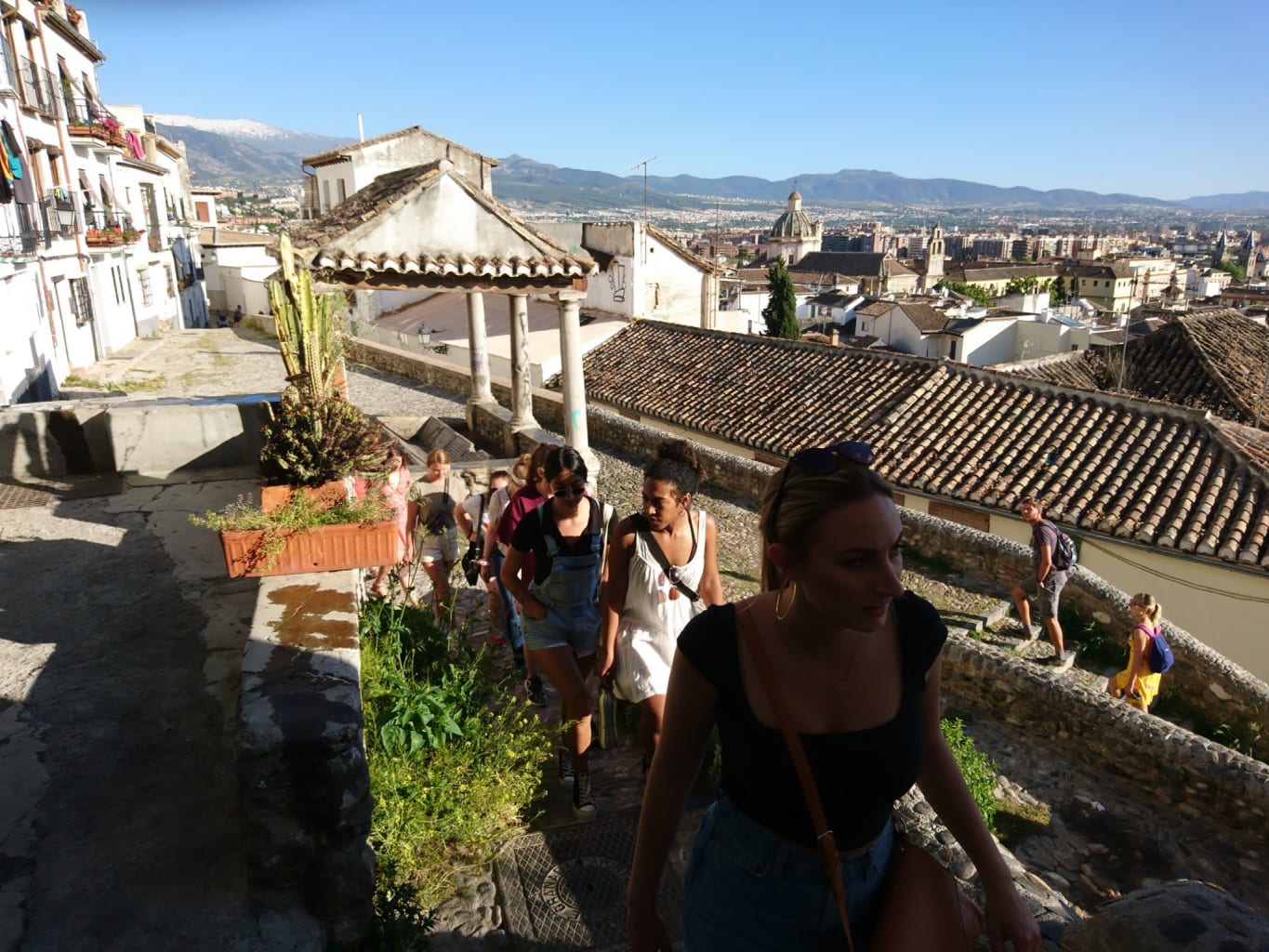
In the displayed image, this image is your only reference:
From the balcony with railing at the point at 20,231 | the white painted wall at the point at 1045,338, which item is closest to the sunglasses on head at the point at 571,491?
the balcony with railing at the point at 20,231

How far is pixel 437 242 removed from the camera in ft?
27.3

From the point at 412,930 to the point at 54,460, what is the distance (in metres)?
5.72

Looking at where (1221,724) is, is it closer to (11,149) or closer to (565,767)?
(565,767)

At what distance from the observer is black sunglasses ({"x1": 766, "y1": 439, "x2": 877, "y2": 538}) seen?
1.91m

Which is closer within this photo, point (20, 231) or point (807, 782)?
point (807, 782)

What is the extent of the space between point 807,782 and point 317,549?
2.96 metres

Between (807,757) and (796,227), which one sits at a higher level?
(807,757)

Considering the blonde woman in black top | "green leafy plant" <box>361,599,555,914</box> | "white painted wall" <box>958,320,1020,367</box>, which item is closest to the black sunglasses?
the blonde woman in black top

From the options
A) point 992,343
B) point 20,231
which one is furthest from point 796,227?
point 20,231

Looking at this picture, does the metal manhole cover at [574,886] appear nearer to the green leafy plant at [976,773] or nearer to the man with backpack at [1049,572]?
the green leafy plant at [976,773]

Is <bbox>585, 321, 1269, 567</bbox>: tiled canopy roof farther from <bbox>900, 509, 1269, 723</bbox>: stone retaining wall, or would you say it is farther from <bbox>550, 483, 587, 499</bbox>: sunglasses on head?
<bbox>550, 483, 587, 499</bbox>: sunglasses on head

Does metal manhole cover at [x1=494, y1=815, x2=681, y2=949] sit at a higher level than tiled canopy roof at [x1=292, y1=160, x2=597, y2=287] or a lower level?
lower

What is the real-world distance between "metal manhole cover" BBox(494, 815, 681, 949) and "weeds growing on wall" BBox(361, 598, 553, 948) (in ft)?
0.45

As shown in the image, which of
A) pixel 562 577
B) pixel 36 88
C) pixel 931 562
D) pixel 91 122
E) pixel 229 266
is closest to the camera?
pixel 562 577
